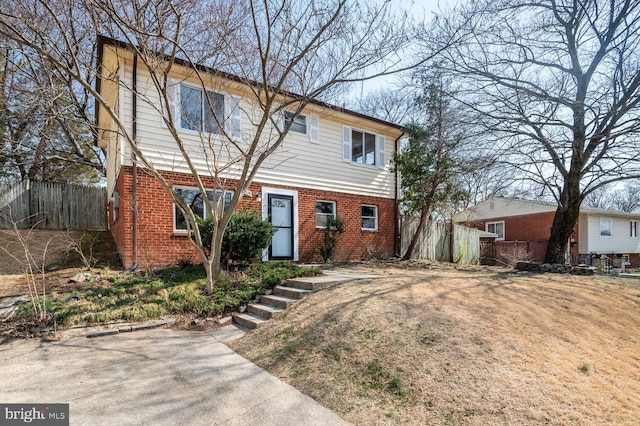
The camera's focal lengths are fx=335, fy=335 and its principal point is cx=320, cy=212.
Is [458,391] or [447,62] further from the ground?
[447,62]

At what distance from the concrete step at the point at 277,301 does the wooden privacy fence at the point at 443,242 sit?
841cm

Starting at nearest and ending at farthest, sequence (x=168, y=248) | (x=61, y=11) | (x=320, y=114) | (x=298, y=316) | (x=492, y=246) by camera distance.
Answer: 1. (x=298, y=316)
2. (x=61, y=11)
3. (x=168, y=248)
4. (x=320, y=114)
5. (x=492, y=246)

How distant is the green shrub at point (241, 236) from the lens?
7.70 m

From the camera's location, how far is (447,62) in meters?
9.20

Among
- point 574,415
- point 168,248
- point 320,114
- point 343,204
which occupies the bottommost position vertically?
point 574,415

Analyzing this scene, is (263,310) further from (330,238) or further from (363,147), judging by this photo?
A: (363,147)

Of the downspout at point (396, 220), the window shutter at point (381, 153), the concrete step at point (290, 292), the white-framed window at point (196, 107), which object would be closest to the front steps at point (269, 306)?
the concrete step at point (290, 292)

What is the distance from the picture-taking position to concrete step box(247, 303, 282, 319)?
5781mm

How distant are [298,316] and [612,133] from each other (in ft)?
30.7

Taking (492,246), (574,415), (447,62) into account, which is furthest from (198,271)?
(492,246)

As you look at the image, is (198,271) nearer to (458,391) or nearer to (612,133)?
(458,391)

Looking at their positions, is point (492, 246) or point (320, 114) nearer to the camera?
point (320, 114)

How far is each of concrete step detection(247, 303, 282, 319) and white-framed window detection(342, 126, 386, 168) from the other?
23.3ft

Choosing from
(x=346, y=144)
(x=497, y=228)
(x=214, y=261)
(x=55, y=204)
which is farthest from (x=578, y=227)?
(x=55, y=204)
